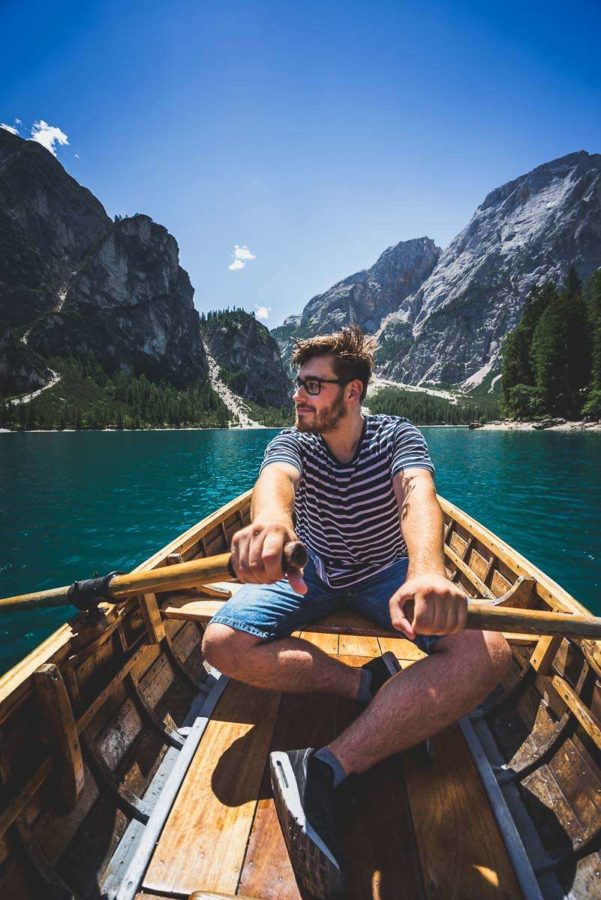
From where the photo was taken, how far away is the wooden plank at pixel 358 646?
3.80 metres

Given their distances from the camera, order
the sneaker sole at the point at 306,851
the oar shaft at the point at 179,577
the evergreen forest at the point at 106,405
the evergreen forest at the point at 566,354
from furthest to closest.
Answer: the evergreen forest at the point at 106,405 → the evergreen forest at the point at 566,354 → the oar shaft at the point at 179,577 → the sneaker sole at the point at 306,851

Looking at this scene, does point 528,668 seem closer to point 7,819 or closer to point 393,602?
point 393,602

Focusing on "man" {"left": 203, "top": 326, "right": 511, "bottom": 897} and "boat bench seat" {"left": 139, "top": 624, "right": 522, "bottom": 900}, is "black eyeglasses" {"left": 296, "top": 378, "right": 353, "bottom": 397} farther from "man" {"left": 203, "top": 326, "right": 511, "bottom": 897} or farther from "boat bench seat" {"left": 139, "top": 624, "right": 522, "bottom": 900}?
"boat bench seat" {"left": 139, "top": 624, "right": 522, "bottom": 900}

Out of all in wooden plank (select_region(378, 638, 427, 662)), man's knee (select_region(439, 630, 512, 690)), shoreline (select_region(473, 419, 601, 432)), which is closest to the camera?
man's knee (select_region(439, 630, 512, 690))

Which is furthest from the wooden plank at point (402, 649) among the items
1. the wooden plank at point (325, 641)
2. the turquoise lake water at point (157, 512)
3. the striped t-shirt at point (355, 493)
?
the turquoise lake water at point (157, 512)

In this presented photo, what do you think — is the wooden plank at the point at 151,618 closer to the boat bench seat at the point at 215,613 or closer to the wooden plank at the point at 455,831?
the boat bench seat at the point at 215,613

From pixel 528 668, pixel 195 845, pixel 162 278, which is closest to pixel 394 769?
pixel 195 845

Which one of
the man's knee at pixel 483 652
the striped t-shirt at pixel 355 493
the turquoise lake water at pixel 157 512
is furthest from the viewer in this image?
the turquoise lake water at pixel 157 512

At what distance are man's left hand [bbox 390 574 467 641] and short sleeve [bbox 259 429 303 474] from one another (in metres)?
1.48

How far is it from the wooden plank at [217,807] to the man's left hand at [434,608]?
1.70 m

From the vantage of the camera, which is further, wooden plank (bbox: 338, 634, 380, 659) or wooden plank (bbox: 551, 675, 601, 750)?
wooden plank (bbox: 338, 634, 380, 659)

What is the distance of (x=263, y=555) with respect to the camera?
1972 millimetres

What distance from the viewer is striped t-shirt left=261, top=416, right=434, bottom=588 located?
308 cm

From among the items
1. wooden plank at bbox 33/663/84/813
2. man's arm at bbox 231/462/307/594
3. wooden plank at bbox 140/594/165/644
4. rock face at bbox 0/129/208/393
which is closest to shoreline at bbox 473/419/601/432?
wooden plank at bbox 140/594/165/644
